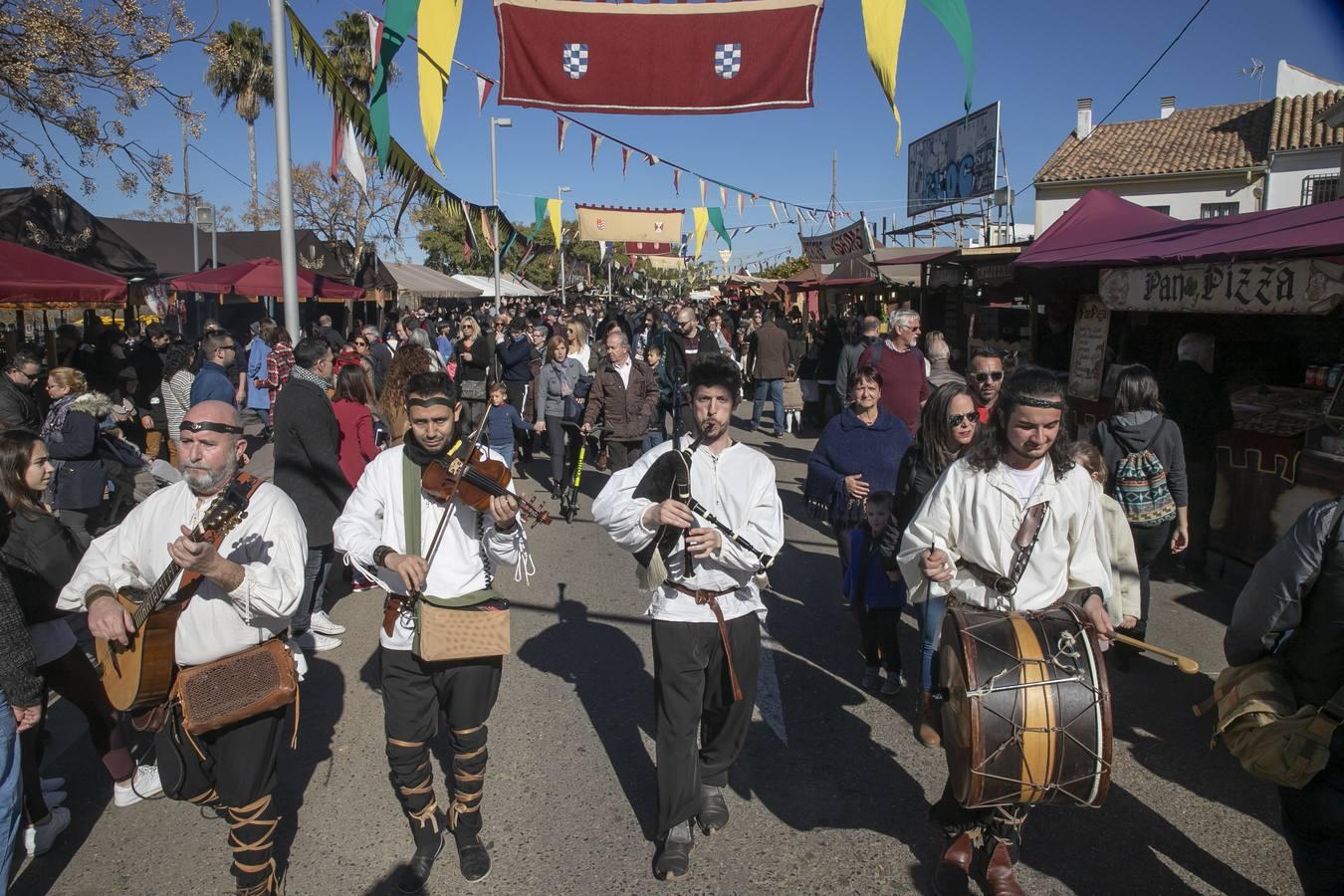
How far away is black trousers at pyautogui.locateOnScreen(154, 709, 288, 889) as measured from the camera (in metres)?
2.91

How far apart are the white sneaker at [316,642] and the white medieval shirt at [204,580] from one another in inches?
107

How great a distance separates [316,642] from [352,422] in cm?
146

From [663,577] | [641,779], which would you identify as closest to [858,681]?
[641,779]

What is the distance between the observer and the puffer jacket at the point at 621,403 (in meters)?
8.56

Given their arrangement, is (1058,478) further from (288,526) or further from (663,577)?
(288,526)

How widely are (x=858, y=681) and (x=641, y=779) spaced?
1.59 meters

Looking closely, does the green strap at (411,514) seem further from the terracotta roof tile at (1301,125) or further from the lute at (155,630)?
the terracotta roof tile at (1301,125)

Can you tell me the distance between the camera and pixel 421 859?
3303 millimetres

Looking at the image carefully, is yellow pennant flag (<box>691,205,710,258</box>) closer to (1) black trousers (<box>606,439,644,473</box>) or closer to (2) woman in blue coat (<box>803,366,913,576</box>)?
(1) black trousers (<box>606,439,644,473</box>)

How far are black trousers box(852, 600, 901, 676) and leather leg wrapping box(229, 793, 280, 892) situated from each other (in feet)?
10.0

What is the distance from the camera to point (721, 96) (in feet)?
16.0

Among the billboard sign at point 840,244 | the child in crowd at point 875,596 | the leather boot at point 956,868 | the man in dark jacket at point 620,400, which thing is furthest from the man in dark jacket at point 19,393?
the billboard sign at point 840,244

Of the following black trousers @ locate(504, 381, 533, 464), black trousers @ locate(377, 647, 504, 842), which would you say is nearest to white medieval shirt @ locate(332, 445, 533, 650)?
black trousers @ locate(377, 647, 504, 842)

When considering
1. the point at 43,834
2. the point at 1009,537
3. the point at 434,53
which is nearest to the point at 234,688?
the point at 43,834
